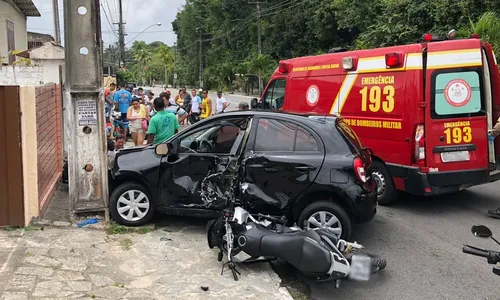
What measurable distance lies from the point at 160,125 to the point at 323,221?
3400mm

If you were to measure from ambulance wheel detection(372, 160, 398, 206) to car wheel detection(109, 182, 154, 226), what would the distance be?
3.44 meters

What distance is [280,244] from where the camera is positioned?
4590 mm

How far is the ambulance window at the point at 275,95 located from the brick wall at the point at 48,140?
4.04m

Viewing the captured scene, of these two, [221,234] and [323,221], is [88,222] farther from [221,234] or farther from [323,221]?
[323,221]

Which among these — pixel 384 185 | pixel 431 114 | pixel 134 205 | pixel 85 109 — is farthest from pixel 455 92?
pixel 85 109

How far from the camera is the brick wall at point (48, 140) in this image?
6.44m

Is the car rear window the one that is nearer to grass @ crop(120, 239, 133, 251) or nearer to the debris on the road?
grass @ crop(120, 239, 133, 251)

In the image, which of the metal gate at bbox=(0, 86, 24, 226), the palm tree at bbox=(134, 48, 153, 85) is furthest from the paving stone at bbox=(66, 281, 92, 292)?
the palm tree at bbox=(134, 48, 153, 85)

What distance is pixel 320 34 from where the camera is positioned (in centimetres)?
4184

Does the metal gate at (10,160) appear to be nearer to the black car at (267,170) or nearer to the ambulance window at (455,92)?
the black car at (267,170)

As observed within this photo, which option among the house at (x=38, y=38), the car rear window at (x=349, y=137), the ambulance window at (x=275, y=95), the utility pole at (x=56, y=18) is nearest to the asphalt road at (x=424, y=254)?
the car rear window at (x=349, y=137)

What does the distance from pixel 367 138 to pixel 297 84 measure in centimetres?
213

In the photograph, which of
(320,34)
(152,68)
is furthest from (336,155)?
(152,68)

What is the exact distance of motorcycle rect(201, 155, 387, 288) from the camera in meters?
4.38
